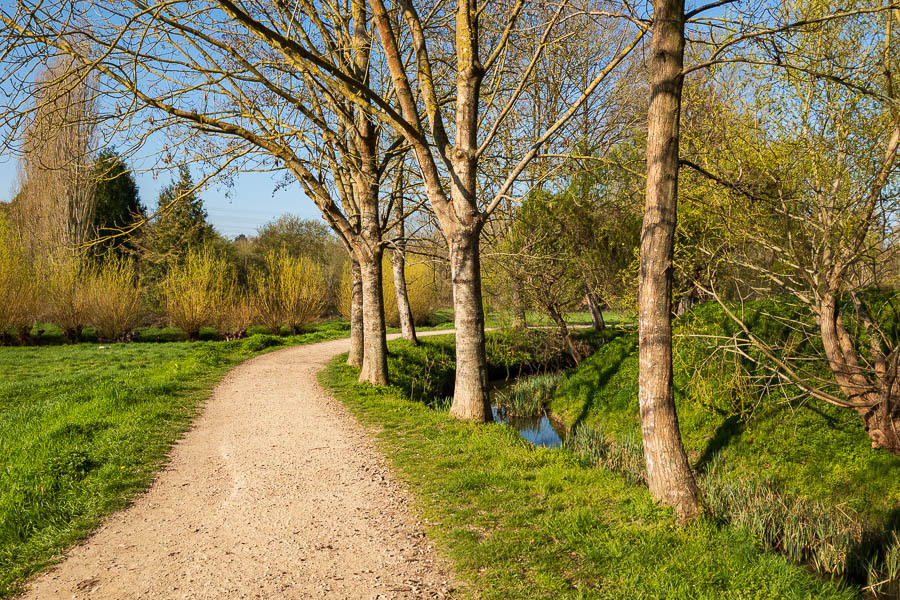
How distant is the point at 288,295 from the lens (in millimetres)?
21781

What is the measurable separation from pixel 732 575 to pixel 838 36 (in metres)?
6.82

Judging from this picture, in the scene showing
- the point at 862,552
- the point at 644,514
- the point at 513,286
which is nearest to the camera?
the point at 644,514

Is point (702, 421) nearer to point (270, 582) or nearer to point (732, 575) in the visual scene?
point (732, 575)

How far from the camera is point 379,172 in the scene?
1093 cm

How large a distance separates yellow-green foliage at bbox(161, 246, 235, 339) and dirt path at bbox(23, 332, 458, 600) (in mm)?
15745

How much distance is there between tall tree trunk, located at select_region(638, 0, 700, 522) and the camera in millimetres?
4539

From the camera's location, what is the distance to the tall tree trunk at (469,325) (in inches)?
297

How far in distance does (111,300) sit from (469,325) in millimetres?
19244

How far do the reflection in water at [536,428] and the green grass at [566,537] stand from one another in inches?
156

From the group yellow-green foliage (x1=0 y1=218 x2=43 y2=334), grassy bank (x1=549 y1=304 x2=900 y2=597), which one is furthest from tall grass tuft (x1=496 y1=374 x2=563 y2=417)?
yellow-green foliage (x1=0 y1=218 x2=43 y2=334)

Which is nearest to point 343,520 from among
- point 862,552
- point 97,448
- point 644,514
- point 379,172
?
point 644,514

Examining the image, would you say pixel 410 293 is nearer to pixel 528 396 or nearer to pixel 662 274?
pixel 528 396

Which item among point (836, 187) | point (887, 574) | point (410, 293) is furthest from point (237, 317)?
point (887, 574)

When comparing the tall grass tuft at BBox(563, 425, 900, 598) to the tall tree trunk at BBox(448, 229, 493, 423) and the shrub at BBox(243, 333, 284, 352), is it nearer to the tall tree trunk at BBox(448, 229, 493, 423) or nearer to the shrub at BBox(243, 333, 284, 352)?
the tall tree trunk at BBox(448, 229, 493, 423)
